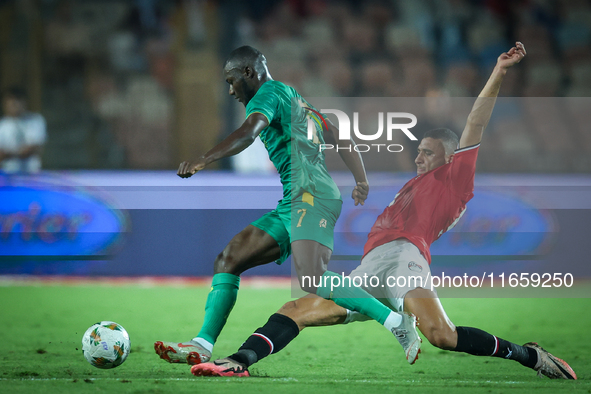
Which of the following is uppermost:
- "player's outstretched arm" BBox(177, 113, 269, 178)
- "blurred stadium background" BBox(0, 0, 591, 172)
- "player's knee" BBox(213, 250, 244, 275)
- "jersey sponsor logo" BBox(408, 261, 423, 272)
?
"blurred stadium background" BBox(0, 0, 591, 172)

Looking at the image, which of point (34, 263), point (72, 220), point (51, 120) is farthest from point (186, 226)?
point (51, 120)

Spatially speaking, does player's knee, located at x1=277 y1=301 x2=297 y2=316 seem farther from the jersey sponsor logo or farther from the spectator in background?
the spectator in background

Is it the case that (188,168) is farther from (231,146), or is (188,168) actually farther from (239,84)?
(239,84)

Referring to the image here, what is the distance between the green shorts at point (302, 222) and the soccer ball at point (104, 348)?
988 mm

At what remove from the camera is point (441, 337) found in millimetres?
3660

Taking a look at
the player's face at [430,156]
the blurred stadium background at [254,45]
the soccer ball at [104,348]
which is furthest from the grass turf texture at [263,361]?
the blurred stadium background at [254,45]

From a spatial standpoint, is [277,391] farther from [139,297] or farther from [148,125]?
[148,125]

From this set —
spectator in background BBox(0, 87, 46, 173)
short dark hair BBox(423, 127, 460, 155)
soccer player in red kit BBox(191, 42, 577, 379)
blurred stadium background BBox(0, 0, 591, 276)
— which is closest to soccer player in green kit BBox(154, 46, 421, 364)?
soccer player in red kit BBox(191, 42, 577, 379)

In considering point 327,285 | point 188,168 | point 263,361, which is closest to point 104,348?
point 263,361

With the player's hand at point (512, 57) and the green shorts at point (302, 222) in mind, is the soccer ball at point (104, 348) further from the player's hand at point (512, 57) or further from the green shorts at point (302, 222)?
the player's hand at point (512, 57)

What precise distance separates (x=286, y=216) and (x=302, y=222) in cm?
14

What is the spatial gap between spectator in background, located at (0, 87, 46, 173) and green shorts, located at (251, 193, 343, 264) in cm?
466

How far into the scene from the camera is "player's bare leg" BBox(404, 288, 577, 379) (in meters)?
3.67

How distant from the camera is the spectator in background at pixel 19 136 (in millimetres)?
7859
